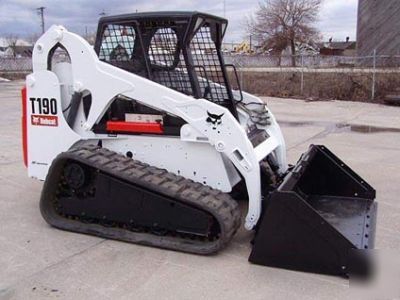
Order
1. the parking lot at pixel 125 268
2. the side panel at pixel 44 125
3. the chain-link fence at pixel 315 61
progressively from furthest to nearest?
the chain-link fence at pixel 315 61
the side panel at pixel 44 125
the parking lot at pixel 125 268

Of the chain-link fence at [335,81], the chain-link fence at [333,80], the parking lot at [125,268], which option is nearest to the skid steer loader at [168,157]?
the parking lot at [125,268]

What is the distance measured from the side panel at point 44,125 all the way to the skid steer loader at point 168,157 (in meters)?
0.01

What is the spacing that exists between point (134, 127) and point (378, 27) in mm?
34963

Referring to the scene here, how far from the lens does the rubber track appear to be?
13.3ft

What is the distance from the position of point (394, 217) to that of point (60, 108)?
354cm

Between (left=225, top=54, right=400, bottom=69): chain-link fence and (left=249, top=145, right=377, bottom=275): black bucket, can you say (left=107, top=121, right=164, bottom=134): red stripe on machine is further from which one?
(left=225, top=54, right=400, bottom=69): chain-link fence

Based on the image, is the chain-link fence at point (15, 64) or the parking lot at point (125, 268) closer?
the parking lot at point (125, 268)

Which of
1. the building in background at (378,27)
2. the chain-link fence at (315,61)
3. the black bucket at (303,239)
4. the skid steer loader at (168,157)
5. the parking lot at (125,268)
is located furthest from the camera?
the building in background at (378,27)

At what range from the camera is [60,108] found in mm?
4914

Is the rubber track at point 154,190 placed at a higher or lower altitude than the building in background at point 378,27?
lower

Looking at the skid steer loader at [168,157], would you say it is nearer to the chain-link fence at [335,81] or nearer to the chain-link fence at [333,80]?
the chain-link fence at [333,80]

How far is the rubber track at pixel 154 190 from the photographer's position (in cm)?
406

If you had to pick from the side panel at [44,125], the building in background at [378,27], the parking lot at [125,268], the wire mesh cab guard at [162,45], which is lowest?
the parking lot at [125,268]

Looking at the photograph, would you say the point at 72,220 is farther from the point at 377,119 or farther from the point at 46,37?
the point at 377,119
